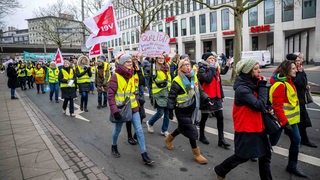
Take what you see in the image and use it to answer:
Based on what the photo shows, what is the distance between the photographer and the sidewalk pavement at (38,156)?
391 centimetres

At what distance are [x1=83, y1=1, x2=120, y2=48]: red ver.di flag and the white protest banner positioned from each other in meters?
0.72

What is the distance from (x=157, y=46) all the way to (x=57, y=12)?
122 feet

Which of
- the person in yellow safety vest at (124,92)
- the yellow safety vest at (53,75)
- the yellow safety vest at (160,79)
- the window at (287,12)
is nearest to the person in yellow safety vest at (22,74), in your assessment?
the yellow safety vest at (53,75)

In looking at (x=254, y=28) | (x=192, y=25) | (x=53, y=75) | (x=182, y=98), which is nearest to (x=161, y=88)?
(x=182, y=98)

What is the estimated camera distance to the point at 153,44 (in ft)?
21.5

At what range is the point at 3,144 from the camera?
5.43 metres

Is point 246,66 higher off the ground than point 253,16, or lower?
lower

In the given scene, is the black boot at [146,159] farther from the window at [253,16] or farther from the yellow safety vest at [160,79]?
the window at [253,16]

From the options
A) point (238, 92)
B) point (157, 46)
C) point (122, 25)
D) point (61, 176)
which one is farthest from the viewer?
point (122, 25)

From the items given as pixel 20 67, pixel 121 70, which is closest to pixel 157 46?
pixel 121 70

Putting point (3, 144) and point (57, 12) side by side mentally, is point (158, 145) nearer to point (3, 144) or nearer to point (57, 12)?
point (3, 144)

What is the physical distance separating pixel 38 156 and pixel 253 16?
1418 inches

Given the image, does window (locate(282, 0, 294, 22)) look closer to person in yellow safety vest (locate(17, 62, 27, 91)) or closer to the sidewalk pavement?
person in yellow safety vest (locate(17, 62, 27, 91))

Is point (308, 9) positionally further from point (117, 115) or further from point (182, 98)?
point (117, 115)
